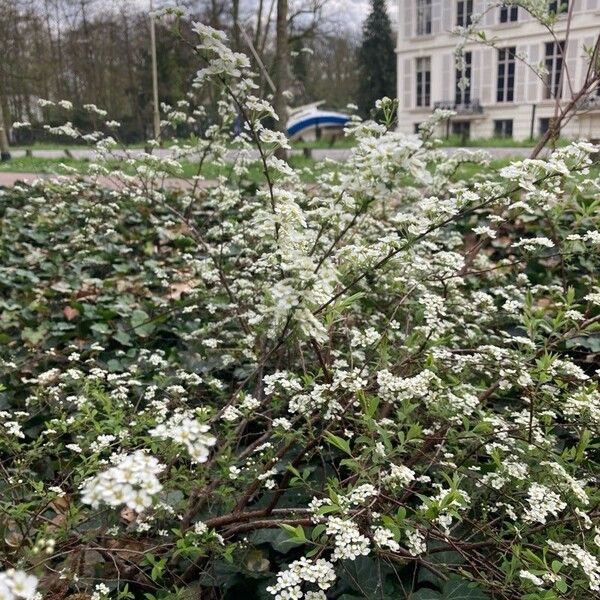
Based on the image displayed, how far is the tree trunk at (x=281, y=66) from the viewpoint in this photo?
555cm

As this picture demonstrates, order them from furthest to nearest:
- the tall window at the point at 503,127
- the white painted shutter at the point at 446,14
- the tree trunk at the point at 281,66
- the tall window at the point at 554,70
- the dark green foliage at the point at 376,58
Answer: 1. the dark green foliage at the point at 376,58
2. the white painted shutter at the point at 446,14
3. the tall window at the point at 503,127
4. the tree trunk at the point at 281,66
5. the tall window at the point at 554,70

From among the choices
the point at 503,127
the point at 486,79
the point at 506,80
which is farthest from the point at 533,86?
the point at 503,127

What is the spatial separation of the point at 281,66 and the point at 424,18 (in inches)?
978

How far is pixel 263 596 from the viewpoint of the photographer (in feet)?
4.81

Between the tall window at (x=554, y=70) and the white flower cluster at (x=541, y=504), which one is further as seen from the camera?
the tall window at (x=554, y=70)

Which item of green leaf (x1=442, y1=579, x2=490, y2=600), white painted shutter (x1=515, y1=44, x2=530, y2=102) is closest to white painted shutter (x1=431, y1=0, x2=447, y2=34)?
white painted shutter (x1=515, y1=44, x2=530, y2=102)

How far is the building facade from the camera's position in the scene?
860 inches

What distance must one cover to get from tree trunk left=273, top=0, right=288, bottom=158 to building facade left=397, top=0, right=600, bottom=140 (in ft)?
56.2

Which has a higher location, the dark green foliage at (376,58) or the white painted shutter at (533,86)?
the dark green foliage at (376,58)

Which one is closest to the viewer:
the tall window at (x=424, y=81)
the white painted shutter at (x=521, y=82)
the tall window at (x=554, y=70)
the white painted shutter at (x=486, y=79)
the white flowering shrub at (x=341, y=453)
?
the white flowering shrub at (x=341, y=453)

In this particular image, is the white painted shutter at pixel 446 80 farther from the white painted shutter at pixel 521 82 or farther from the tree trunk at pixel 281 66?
the tree trunk at pixel 281 66

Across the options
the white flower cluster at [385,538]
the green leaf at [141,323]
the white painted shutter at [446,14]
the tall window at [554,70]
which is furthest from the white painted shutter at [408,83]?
the white flower cluster at [385,538]

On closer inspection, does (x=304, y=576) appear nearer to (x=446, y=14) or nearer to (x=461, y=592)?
(x=461, y=592)

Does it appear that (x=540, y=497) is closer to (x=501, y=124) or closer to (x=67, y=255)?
(x=67, y=255)
